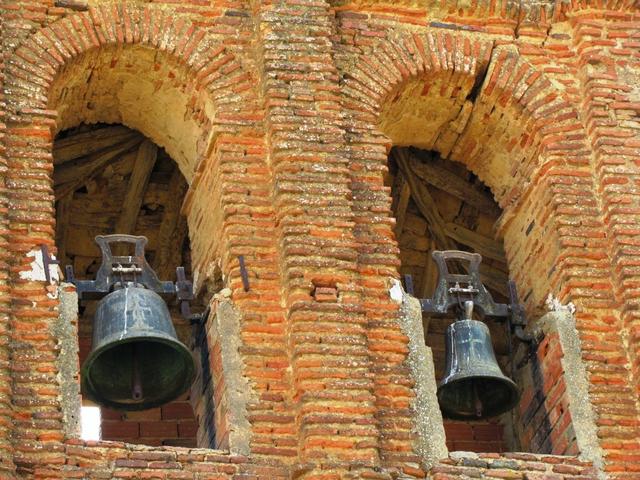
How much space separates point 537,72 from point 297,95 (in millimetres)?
2005

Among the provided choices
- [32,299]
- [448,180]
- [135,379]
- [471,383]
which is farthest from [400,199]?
[32,299]

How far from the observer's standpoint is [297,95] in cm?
1647

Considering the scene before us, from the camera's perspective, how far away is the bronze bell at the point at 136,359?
15211mm

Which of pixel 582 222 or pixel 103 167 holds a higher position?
pixel 103 167

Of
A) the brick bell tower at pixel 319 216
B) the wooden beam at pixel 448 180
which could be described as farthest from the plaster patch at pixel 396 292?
the wooden beam at pixel 448 180

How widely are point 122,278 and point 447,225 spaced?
13.8 ft

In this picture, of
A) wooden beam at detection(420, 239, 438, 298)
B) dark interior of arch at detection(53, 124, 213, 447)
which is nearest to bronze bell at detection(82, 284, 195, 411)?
dark interior of arch at detection(53, 124, 213, 447)

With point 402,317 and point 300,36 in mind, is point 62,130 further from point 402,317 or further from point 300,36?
point 402,317

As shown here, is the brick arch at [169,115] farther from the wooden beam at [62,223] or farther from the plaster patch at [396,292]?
the wooden beam at [62,223]

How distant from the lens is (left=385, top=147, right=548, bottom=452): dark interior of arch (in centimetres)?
1884

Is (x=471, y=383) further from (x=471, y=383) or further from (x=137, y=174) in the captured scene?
(x=137, y=174)

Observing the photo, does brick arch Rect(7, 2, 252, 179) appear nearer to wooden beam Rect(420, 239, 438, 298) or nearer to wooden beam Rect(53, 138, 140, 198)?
wooden beam Rect(53, 138, 140, 198)

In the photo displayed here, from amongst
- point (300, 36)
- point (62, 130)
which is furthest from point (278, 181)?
point (62, 130)

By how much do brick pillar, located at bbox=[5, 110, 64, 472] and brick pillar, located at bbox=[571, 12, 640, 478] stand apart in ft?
12.3
